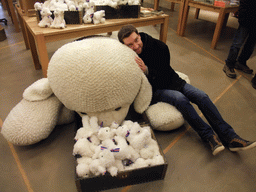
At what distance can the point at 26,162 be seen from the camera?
132 cm

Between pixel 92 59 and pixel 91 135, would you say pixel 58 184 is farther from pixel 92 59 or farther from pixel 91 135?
pixel 92 59

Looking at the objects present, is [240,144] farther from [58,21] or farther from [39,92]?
[58,21]

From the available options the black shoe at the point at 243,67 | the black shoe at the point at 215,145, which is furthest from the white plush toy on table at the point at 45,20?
the black shoe at the point at 243,67

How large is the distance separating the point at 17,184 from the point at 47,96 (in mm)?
582

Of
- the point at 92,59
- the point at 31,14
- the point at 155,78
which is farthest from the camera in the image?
the point at 31,14

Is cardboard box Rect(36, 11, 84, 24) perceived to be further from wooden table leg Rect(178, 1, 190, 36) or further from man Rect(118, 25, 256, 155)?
wooden table leg Rect(178, 1, 190, 36)

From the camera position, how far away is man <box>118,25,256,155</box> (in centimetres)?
134

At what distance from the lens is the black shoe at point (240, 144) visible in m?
1.28

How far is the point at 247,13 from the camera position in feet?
7.00

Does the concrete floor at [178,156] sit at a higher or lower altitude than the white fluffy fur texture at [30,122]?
lower

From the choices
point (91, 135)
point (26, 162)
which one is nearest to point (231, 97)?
point (91, 135)

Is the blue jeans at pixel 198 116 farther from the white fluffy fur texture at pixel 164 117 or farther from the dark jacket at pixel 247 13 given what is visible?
the dark jacket at pixel 247 13

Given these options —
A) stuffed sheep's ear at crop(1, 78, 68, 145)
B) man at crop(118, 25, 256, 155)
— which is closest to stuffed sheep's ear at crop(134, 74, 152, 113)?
man at crop(118, 25, 256, 155)

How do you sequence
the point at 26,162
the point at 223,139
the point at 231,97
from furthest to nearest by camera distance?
the point at 231,97, the point at 223,139, the point at 26,162
